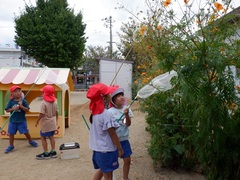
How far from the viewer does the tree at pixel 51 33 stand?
19.8m

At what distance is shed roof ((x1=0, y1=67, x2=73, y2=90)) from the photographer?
6.73 metres

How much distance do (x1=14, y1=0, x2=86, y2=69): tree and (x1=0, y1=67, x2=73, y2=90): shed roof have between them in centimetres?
1248

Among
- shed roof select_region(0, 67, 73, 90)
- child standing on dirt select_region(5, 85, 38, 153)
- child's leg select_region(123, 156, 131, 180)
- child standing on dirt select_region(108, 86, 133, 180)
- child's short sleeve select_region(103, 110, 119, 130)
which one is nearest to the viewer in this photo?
child's short sleeve select_region(103, 110, 119, 130)

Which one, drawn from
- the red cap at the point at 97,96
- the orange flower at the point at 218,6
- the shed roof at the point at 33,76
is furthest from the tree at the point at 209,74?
the shed roof at the point at 33,76

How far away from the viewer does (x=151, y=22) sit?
11.6ft

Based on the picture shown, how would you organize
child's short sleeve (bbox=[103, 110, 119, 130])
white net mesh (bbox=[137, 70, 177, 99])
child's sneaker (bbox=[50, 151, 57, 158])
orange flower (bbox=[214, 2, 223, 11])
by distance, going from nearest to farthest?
1. orange flower (bbox=[214, 2, 223, 11])
2. child's short sleeve (bbox=[103, 110, 119, 130])
3. white net mesh (bbox=[137, 70, 177, 99])
4. child's sneaker (bbox=[50, 151, 57, 158])

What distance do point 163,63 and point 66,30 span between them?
18430 millimetres

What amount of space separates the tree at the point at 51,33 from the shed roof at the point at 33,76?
12.5 meters

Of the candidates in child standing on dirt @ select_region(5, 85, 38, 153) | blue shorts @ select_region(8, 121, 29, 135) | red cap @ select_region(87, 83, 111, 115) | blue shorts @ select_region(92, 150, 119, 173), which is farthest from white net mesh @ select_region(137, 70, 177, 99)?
blue shorts @ select_region(8, 121, 29, 135)

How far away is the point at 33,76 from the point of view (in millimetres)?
7070

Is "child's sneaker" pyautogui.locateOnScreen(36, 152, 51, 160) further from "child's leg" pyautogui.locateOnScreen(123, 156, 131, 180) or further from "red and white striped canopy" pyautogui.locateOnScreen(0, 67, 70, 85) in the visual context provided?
"child's leg" pyautogui.locateOnScreen(123, 156, 131, 180)

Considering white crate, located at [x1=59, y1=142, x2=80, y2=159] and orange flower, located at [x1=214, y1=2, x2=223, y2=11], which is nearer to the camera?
orange flower, located at [x1=214, y1=2, x2=223, y2=11]

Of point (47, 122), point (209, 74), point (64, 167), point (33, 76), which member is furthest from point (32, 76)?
point (209, 74)

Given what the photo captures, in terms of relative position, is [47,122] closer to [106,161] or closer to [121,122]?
[121,122]
